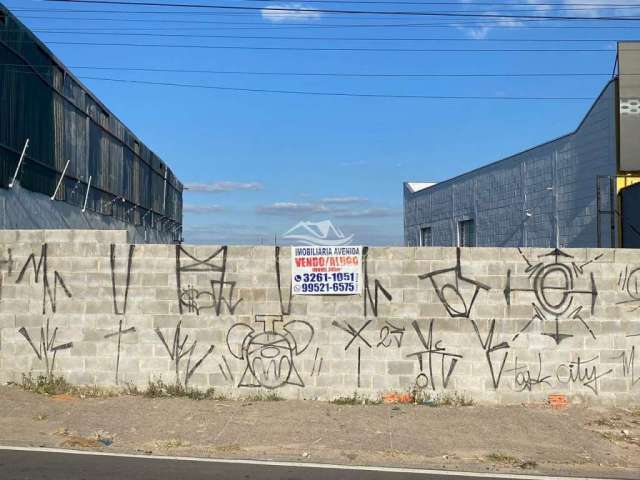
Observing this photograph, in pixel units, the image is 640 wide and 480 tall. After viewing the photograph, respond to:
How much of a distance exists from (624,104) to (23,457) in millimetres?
15701

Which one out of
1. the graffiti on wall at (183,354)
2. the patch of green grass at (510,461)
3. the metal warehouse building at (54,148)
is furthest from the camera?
the metal warehouse building at (54,148)

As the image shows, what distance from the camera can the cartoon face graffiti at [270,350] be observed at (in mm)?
9633

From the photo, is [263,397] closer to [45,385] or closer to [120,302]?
[120,302]

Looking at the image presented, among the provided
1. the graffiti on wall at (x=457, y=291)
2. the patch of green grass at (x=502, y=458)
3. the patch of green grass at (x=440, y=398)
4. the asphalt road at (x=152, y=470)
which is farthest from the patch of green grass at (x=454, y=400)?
the asphalt road at (x=152, y=470)

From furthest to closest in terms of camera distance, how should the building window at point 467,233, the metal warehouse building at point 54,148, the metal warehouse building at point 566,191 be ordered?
the building window at point 467,233 < the metal warehouse building at point 566,191 < the metal warehouse building at point 54,148

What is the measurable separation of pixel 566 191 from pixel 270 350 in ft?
52.2

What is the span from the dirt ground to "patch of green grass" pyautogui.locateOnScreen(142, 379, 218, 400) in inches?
6.1

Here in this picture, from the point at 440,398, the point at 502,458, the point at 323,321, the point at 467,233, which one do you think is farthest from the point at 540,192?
the point at 502,458

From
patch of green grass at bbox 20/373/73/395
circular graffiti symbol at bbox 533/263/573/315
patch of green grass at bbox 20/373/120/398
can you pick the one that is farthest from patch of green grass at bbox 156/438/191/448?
circular graffiti symbol at bbox 533/263/573/315

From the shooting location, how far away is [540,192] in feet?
80.2

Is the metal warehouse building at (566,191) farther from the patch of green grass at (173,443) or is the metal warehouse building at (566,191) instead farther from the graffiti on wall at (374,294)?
the patch of green grass at (173,443)

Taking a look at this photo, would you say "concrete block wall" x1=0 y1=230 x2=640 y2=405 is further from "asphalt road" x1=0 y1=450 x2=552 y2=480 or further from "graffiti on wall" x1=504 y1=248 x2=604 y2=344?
"asphalt road" x1=0 y1=450 x2=552 y2=480

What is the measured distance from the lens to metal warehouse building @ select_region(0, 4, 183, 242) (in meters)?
13.2

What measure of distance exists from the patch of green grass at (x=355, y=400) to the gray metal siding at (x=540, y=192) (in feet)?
38.7
